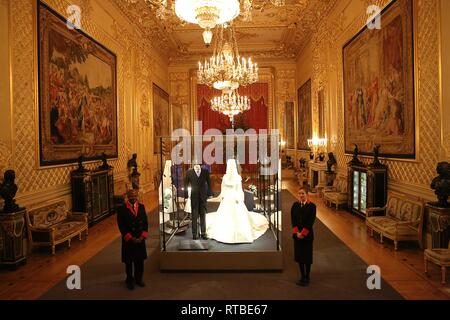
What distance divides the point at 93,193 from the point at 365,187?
24.5ft

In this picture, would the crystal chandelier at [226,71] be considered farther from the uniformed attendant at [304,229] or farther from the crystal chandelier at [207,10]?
the uniformed attendant at [304,229]

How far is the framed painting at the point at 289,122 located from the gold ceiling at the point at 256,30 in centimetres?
301

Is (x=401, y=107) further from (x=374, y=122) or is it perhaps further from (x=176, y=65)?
(x=176, y=65)

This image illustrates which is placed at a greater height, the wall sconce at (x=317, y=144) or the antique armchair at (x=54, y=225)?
the wall sconce at (x=317, y=144)

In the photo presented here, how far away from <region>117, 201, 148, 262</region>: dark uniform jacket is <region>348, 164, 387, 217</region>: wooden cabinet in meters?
5.92

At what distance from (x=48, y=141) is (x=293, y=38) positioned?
45.2 feet

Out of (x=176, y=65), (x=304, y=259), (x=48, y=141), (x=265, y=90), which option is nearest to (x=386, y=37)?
(x=304, y=259)

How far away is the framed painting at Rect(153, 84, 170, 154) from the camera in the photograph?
56.4 feet

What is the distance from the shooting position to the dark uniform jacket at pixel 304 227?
4891mm

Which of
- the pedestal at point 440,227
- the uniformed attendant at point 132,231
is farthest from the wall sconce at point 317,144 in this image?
the uniformed attendant at point 132,231
